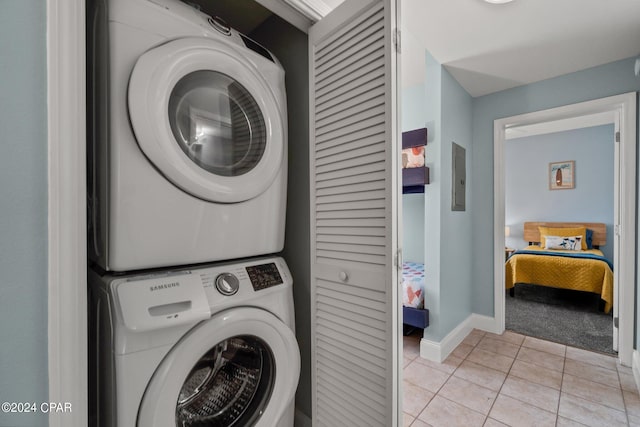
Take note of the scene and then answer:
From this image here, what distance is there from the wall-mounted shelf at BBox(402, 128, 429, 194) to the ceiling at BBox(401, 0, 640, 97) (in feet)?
2.05

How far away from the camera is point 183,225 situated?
90 centimetres

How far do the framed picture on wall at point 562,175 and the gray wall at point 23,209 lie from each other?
642 centimetres

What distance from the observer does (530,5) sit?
5.60ft

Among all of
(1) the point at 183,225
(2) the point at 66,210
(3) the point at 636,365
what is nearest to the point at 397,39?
(1) the point at 183,225

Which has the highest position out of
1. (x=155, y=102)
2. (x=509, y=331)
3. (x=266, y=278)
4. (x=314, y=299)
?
(x=155, y=102)

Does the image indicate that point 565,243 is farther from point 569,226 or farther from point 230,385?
point 230,385

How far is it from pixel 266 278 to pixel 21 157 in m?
0.75

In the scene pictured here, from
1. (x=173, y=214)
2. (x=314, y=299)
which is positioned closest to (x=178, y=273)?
(x=173, y=214)

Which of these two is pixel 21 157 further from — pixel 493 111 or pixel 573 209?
pixel 573 209

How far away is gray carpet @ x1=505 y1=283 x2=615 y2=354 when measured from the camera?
2680mm

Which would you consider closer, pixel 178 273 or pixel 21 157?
pixel 21 157

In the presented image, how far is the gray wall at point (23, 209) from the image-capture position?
60 centimetres

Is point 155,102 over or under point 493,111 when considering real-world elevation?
under

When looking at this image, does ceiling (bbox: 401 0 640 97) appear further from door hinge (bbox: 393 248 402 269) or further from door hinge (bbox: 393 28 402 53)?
door hinge (bbox: 393 248 402 269)
